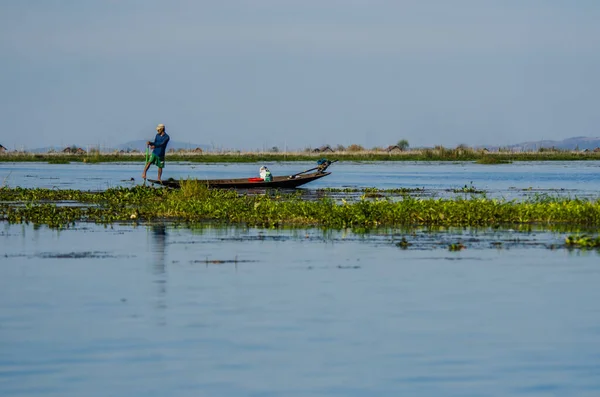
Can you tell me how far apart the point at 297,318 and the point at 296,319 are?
0.18 feet

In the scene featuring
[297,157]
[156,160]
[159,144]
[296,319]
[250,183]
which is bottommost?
[296,319]

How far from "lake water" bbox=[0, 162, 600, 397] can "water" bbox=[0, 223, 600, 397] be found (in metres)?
0.03

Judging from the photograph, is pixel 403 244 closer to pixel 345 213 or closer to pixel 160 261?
pixel 345 213

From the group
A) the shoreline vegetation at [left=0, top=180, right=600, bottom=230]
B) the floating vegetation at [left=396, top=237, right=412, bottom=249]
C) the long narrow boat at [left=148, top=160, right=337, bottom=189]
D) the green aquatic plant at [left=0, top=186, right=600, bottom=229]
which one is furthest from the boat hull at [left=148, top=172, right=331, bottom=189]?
the floating vegetation at [left=396, top=237, right=412, bottom=249]

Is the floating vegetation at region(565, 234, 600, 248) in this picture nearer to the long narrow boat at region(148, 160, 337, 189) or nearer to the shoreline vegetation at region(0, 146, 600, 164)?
the long narrow boat at region(148, 160, 337, 189)

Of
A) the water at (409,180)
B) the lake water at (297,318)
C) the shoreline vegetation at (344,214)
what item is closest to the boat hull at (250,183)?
the water at (409,180)

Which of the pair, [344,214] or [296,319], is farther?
[344,214]

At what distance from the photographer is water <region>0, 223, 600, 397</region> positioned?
10.3 m

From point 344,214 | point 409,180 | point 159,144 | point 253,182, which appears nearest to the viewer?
point 344,214

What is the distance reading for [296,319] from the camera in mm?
13055

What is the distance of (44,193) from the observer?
3297cm

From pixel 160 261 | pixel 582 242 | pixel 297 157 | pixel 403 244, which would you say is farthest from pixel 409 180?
pixel 297 157

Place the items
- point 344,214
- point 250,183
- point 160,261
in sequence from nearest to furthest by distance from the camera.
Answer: point 160,261, point 344,214, point 250,183

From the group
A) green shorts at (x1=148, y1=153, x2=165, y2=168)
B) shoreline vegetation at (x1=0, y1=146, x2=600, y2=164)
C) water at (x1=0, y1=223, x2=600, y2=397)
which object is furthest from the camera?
shoreline vegetation at (x1=0, y1=146, x2=600, y2=164)
